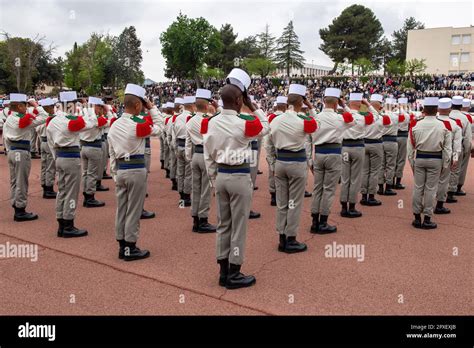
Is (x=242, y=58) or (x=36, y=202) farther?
(x=242, y=58)

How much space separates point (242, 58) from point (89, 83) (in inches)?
1453

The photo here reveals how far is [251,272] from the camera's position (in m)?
5.52

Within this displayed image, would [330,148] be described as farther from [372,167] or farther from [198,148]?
[372,167]

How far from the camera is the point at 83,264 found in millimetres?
5770

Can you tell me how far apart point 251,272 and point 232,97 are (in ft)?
7.12

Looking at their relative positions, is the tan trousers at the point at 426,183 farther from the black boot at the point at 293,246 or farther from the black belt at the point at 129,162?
the black belt at the point at 129,162

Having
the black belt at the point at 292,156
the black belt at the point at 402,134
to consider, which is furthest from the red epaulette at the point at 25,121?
the black belt at the point at 402,134

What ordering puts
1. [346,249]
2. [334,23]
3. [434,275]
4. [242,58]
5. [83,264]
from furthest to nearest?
[242,58] → [334,23] → [346,249] → [83,264] → [434,275]

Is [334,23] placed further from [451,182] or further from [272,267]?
[272,267]

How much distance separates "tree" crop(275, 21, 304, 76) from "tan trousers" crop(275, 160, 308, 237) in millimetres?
80650

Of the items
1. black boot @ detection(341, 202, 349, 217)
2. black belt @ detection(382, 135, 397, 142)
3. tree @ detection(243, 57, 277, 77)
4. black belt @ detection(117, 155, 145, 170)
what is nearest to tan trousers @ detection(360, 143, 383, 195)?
black belt @ detection(382, 135, 397, 142)

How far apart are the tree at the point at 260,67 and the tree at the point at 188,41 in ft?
30.8

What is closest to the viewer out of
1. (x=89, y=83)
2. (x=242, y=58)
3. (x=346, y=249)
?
(x=346, y=249)
